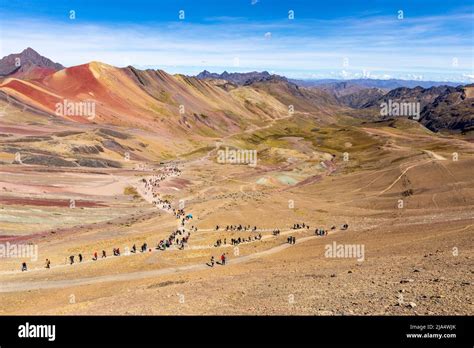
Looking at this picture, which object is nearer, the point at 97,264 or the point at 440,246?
the point at 440,246

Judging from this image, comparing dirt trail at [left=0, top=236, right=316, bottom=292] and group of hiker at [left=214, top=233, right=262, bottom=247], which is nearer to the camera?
dirt trail at [left=0, top=236, right=316, bottom=292]

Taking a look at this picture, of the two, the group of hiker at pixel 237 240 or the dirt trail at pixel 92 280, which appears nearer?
the dirt trail at pixel 92 280

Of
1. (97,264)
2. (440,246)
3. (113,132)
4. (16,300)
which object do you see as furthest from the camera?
(113,132)

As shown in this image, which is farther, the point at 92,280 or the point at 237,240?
the point at 237,240

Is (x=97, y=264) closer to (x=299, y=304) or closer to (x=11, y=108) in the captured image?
(x=299, y=304)
